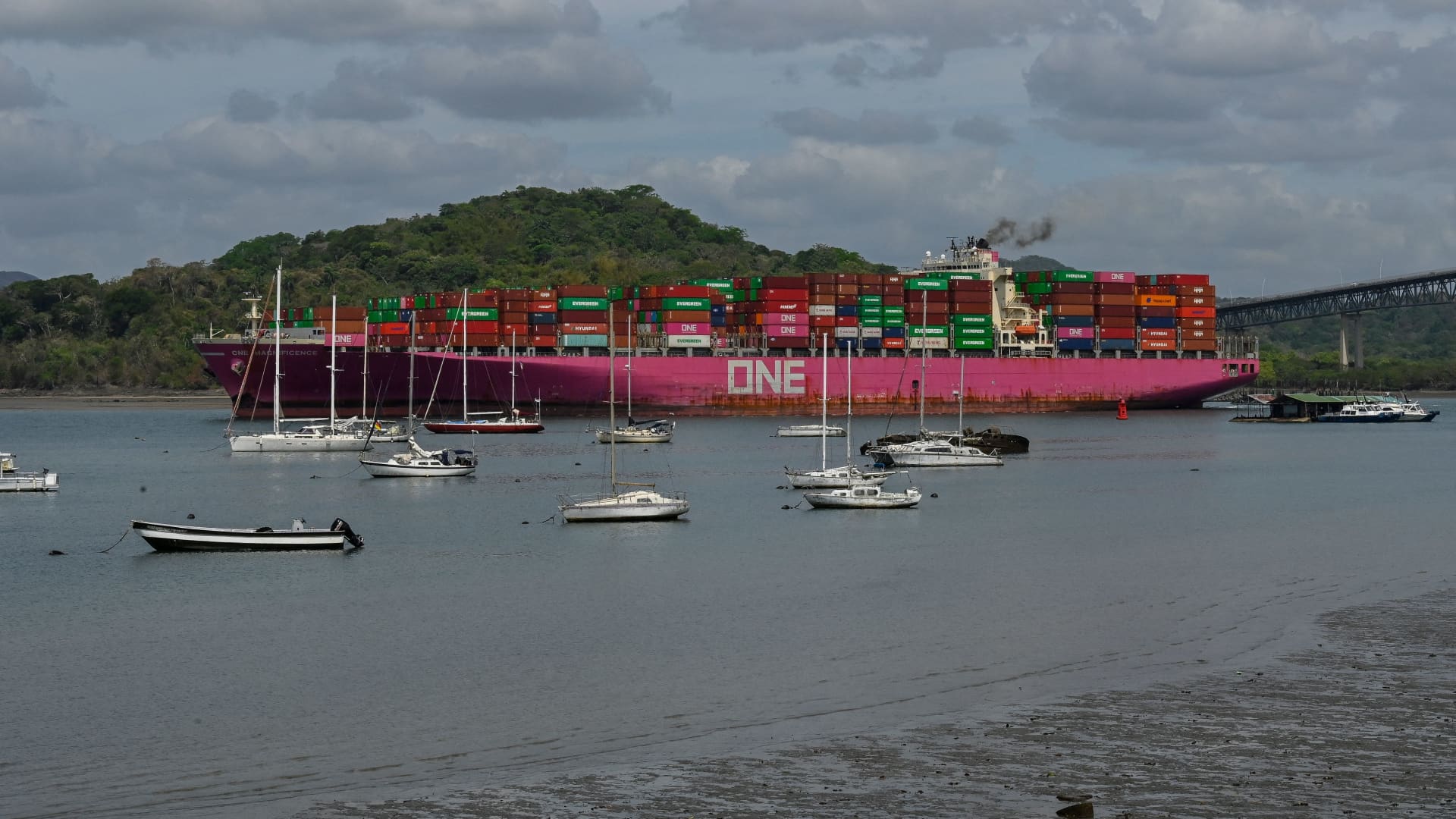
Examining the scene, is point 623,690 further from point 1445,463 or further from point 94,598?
point 1445,463

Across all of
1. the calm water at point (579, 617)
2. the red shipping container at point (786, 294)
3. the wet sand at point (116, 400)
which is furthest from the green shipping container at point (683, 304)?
the wet sand at point (116, 400)

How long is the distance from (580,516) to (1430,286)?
17021 cm

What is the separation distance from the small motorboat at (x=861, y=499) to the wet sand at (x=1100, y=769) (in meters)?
28.1

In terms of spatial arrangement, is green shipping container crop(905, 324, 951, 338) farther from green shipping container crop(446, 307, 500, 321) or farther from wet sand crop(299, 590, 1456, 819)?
wet sand crop(299, 590, 1456, 819)

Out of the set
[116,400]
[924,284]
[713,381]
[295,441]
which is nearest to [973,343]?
[924,284]

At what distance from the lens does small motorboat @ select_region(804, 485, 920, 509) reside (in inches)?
2060

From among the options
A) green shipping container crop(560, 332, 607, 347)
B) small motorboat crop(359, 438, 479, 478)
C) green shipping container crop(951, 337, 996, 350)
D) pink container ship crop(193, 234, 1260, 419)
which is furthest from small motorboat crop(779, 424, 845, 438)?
small motorboat crop(359, 438, 479, 478)

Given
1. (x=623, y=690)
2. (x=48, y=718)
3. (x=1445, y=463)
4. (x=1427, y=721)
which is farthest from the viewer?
(x=1445, y=463)

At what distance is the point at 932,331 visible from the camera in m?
120

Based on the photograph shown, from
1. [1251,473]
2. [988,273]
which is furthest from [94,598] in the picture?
[988,273]

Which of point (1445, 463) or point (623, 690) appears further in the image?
point (1445, 463)

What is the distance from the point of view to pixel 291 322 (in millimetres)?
127312

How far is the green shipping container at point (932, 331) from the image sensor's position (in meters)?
119

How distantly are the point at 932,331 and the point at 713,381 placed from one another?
1767 cm
